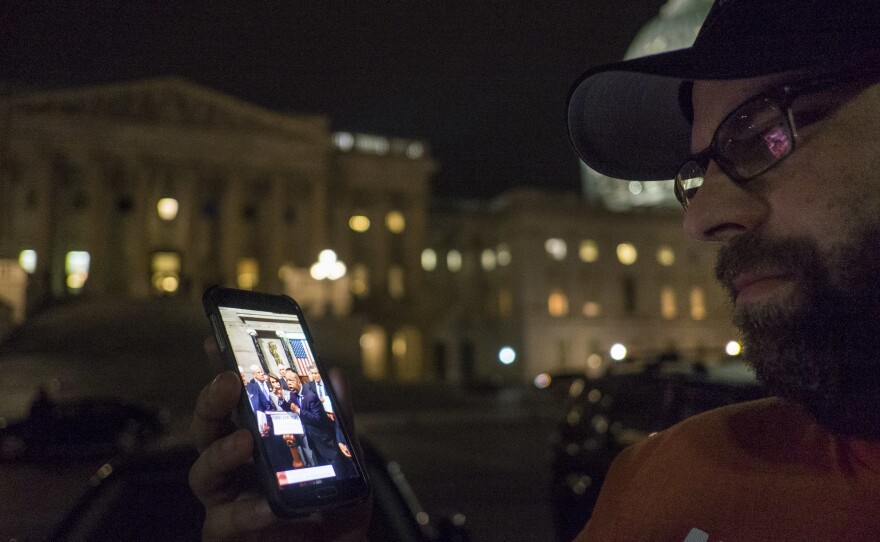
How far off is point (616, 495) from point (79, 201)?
5141cm

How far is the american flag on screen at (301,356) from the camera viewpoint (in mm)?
1933

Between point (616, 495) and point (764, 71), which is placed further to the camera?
point (616, 495)

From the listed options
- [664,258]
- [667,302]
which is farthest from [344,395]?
[664,258]

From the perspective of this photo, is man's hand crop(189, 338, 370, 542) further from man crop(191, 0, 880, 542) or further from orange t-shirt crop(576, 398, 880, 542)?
orange t-shirt crop(576, 398, 880, 542)

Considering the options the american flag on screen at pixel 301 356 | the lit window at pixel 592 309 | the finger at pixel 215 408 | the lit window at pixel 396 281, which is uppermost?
the lit window at pixel 396 281

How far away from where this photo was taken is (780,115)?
4.32ft

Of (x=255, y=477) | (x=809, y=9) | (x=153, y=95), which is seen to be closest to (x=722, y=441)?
(x=809, y=9)

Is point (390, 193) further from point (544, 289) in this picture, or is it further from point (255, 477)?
point (255, 477)

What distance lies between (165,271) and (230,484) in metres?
47.9

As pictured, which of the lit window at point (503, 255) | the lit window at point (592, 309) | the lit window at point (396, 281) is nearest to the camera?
the lit window at point (396, 281)

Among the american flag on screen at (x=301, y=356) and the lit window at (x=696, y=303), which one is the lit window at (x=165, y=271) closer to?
the lit window at (x=696, y=303)

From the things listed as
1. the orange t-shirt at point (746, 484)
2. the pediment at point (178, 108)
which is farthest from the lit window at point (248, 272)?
the orange t-shirt at point (746, 484)

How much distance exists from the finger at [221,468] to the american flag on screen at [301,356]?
36cm

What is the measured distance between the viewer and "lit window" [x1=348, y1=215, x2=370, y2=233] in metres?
56.8
